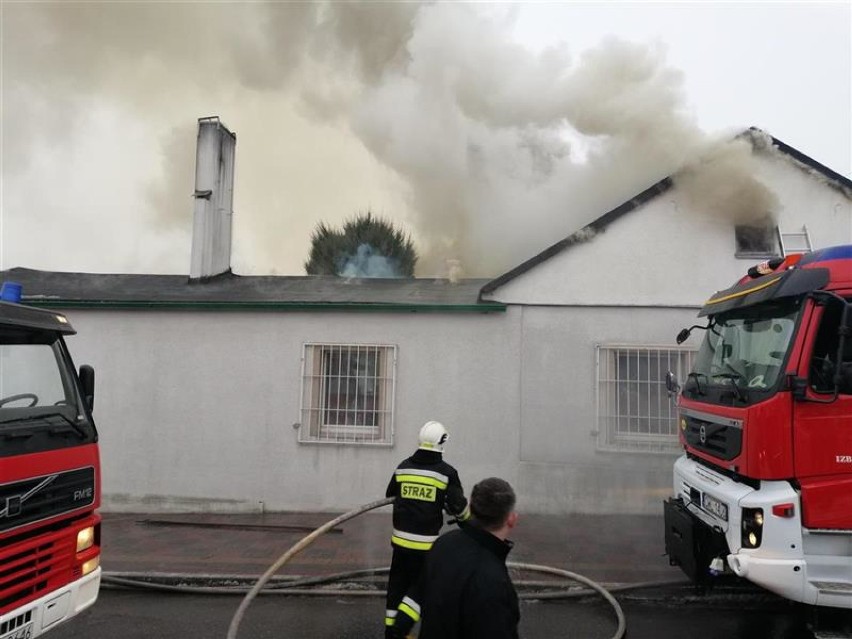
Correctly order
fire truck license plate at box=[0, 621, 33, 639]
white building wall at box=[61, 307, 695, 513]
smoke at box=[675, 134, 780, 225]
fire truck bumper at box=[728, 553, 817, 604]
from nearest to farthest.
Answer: fire truck license plate at box=[0, 621, 33, 639] → fire truck bumper at box=[728, 553, 817, 604] → smoke at box=[675, 134, 780, 225] → white building wall at box=[61, 307, 695, 513]

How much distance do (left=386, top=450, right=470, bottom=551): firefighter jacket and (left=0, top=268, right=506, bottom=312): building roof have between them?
165 inches

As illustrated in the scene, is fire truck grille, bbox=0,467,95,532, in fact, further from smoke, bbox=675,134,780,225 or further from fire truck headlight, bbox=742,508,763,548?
smoke, bbox=675,134,780,225

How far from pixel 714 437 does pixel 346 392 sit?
495 centimetres

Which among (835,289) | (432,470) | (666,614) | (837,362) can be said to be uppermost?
(835,289)

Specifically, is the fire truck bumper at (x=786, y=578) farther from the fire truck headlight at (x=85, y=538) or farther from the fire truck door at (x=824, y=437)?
the fire truck headlight at (x=85, y=538)

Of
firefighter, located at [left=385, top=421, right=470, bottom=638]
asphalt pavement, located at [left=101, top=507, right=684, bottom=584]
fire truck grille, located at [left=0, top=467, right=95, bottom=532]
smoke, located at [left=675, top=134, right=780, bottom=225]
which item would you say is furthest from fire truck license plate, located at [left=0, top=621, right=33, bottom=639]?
smoke, located at [left=675, top=134, right=780, bottom=225]

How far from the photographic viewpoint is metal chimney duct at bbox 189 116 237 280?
9.58m

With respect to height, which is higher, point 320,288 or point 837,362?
point 320,288

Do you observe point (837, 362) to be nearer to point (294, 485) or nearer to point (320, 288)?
point (294, 485)

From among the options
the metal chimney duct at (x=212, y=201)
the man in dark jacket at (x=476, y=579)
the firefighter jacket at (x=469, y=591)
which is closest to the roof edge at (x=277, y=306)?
the metal chimney duct at (x=212, y=201)

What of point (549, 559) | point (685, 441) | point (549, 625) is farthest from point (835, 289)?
point (549, 559)

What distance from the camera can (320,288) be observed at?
30.0ft

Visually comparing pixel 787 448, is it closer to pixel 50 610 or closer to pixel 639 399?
pixel 639 399

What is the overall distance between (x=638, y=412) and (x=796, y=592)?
4130 mm
